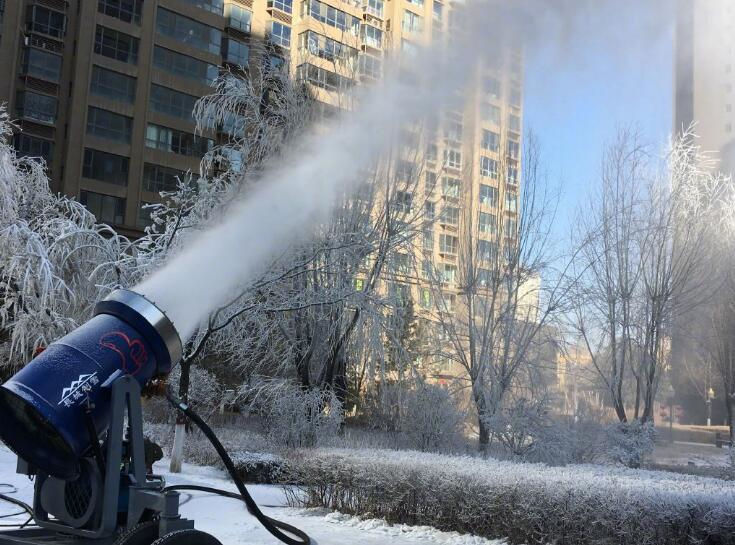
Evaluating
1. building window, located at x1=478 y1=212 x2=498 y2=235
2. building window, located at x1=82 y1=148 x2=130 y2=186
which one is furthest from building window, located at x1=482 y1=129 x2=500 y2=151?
building window, located at x1=82 y1=148 x2=130 y2=186

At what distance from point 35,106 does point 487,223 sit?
29240mm

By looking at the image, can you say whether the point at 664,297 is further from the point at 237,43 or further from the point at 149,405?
the point at 237,43

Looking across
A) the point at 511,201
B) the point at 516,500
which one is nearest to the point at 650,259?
the point at 511,201

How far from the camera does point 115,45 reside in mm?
43406

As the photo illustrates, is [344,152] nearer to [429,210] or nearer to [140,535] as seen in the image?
[140,535]

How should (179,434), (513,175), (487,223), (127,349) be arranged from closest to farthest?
(127,349), (179,434), (487,223), (513,175)

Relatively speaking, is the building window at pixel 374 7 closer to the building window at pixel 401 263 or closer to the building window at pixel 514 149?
the building window at pixel 514 149

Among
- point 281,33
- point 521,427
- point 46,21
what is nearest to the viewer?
point 521,427

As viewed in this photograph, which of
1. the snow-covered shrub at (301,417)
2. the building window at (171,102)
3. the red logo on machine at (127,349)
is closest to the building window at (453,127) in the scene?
the red logo on machine at (127,349)

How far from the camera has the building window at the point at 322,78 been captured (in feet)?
63.2

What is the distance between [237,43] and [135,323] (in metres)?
46.6

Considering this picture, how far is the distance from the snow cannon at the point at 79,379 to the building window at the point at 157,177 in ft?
133

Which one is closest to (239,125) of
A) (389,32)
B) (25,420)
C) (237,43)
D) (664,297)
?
(389,32)

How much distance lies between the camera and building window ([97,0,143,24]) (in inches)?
1703
